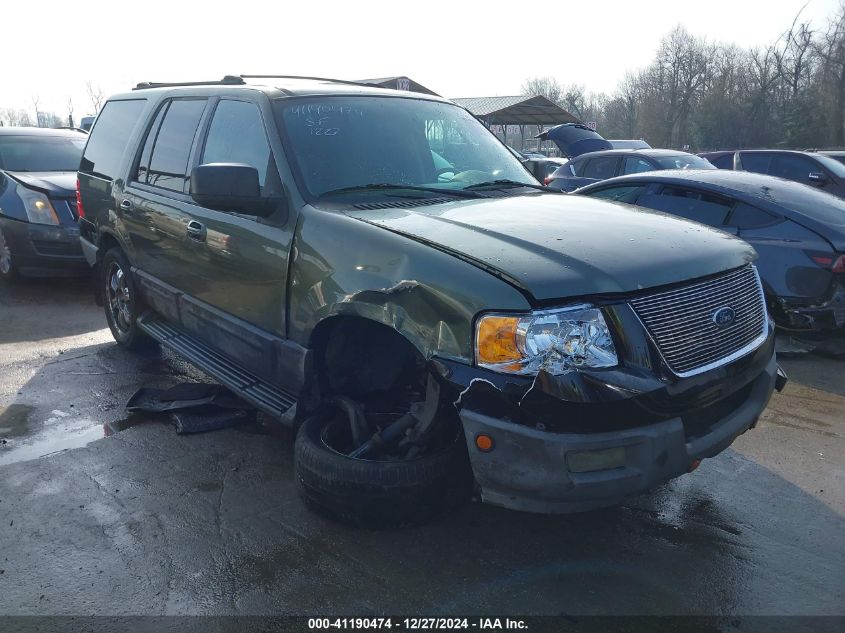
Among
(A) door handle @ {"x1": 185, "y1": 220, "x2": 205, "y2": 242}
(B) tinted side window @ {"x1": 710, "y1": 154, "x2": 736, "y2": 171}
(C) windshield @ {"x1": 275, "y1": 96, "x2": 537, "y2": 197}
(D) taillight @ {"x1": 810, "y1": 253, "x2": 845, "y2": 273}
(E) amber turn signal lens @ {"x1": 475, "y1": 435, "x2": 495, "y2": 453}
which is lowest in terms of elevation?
(B) tinted side window @ {"x1": 710, "y1": 154, "x2": 736, "y2": 171}

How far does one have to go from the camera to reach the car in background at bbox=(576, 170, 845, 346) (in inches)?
219

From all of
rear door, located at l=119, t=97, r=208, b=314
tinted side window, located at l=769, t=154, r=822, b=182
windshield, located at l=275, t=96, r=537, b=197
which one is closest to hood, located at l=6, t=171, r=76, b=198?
rear door, located at l=119, t=97, r=208, b=314

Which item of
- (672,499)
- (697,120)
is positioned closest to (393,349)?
(672,499)

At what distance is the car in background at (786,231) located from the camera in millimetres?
5562

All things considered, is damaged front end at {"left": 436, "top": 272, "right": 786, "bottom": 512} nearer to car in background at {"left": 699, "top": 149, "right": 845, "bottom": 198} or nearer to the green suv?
the green suv

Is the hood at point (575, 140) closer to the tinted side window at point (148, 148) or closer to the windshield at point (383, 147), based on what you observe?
the windshield at point (383, 147)

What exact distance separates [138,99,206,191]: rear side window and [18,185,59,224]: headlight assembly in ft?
11.6

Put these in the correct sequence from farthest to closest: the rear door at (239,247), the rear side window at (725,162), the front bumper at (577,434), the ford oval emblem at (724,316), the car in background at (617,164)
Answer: the rear side window at (725,162), the car in background at (617,164), the rear door at (239,247), the ford oval emblem at (724,316), the front bumper at (577,434)

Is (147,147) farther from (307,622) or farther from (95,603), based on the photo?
(307,622)

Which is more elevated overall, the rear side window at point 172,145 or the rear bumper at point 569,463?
the rear side window at point 172,145

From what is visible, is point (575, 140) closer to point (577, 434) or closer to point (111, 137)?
point (111, 137)

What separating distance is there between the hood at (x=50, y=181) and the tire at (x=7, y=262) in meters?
0.69

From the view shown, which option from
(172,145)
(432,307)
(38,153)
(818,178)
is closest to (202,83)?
(172,145)

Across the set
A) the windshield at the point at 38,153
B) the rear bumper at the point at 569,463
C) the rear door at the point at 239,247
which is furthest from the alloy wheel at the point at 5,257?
the rear bumper at the point at 569,463
